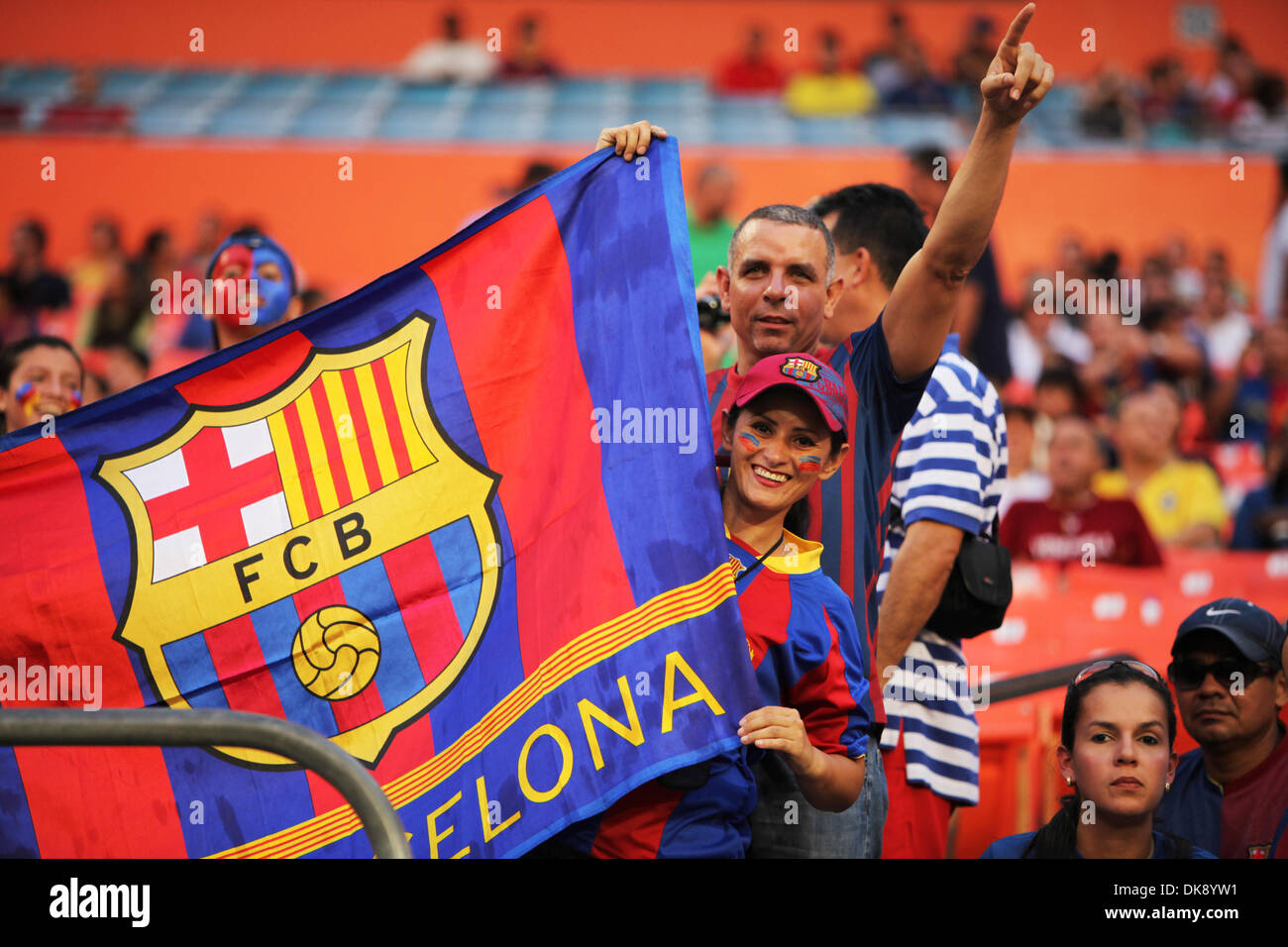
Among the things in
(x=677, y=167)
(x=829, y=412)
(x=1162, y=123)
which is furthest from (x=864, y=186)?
(x=1162, y=123)

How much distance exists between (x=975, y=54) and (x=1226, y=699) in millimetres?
13392

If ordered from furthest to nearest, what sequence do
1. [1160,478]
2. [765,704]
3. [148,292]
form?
[148,292]
[1160,478]
[765,704]

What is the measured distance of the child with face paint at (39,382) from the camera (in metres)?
4.20

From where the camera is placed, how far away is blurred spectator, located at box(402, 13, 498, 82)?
54.6 ft

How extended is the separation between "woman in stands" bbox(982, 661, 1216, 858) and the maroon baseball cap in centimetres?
90

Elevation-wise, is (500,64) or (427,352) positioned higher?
(500,64)

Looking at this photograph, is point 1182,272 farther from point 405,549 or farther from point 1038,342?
point 405,549

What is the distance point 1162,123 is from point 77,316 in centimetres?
1142

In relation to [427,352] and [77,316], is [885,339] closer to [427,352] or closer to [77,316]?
[427,352]

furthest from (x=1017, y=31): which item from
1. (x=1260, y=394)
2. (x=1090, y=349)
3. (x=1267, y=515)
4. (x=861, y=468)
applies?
(x=1090, y=349)

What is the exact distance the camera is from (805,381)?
2.71 metres

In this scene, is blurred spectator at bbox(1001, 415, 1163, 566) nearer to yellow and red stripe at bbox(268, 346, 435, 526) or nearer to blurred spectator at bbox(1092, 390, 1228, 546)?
blurred spectator at bbox(1092, 390, 1228, 546)

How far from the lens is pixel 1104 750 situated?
3.04 meters
